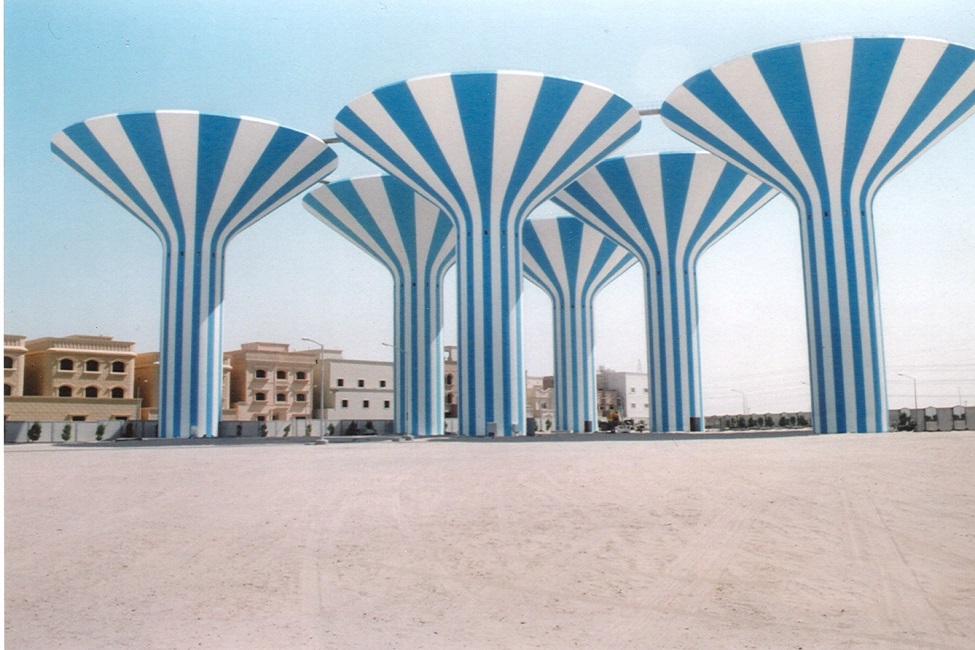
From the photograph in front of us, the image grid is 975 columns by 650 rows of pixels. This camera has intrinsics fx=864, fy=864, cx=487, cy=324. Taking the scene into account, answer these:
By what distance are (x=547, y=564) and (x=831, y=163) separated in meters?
21.9

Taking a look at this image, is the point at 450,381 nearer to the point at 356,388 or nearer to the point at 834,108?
the point at 356,388

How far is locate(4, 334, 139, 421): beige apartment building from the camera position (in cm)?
4278

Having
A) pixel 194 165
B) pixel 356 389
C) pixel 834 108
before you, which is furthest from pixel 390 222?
pixel 356 389

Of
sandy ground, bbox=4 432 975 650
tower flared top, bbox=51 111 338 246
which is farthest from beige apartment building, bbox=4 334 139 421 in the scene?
sandy ground, bbox=4 432 975 650

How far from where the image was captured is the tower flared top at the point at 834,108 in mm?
23547

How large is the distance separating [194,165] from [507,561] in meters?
26.2

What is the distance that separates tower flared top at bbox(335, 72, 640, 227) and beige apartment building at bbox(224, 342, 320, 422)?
98.7ft

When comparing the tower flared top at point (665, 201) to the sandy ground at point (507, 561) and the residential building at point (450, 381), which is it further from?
the residential building at point (450, 381)

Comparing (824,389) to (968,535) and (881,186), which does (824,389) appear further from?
(968,535)

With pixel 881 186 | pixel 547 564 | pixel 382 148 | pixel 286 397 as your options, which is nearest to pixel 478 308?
pixel 382 148

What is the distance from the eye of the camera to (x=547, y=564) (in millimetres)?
6867

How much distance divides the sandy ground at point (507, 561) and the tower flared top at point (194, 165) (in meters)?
20.1

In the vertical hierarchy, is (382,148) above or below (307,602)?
above

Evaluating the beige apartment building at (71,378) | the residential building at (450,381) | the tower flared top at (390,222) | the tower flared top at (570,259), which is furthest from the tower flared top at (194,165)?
the residential building at (450,381)
